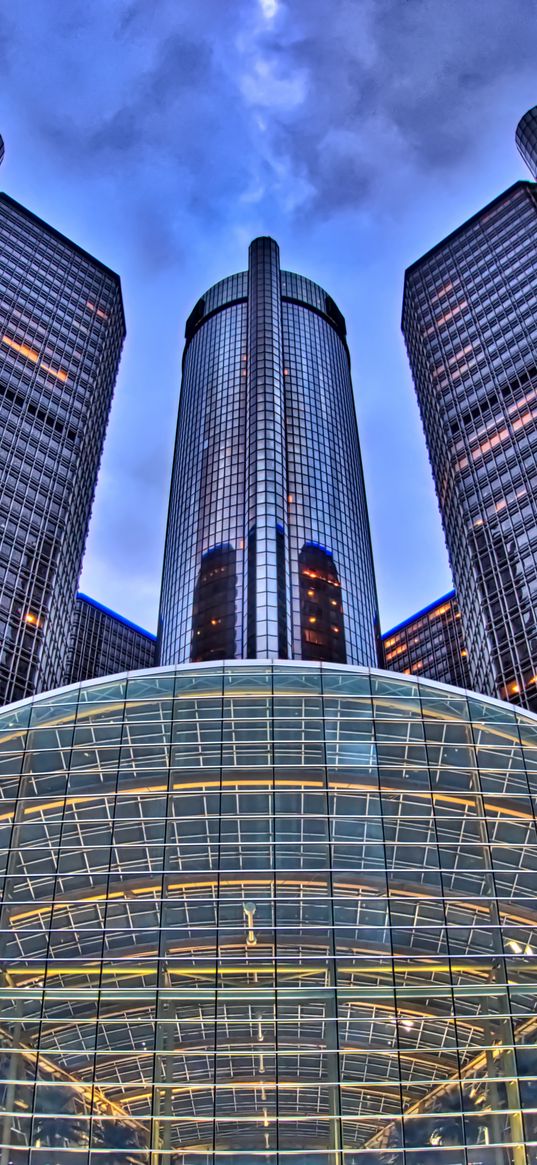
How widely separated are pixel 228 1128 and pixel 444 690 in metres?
16.8

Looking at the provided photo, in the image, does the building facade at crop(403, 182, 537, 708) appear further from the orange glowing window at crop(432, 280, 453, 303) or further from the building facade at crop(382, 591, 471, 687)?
the building facade at crop(382, 591, 471, 687)

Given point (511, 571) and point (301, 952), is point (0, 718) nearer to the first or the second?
point (301, 952)

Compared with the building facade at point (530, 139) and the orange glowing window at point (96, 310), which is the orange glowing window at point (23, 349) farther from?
the building facade at point (530, 139)

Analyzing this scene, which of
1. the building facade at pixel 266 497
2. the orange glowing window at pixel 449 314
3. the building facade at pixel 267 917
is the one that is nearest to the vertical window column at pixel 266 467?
the building facade at pixel 266 497

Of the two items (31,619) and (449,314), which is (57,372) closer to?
(31,619)

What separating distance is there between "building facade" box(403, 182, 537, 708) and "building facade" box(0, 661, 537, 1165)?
3925cm

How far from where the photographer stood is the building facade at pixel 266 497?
103938 mm

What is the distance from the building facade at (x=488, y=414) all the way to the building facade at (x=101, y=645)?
61059 millimetres

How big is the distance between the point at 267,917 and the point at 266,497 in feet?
268

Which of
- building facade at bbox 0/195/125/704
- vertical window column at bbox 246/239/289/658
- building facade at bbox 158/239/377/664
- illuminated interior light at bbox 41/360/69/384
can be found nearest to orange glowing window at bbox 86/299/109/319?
building facade at bbox 0/195/125/704

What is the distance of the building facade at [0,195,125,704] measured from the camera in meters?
73.0

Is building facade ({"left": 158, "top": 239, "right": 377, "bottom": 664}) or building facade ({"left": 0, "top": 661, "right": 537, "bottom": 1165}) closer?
building facade ({"left": 0, "top": 661, "right": 537, "bottom": 1165})

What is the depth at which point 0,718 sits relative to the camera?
107 ft

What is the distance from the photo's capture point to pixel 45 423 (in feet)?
279
